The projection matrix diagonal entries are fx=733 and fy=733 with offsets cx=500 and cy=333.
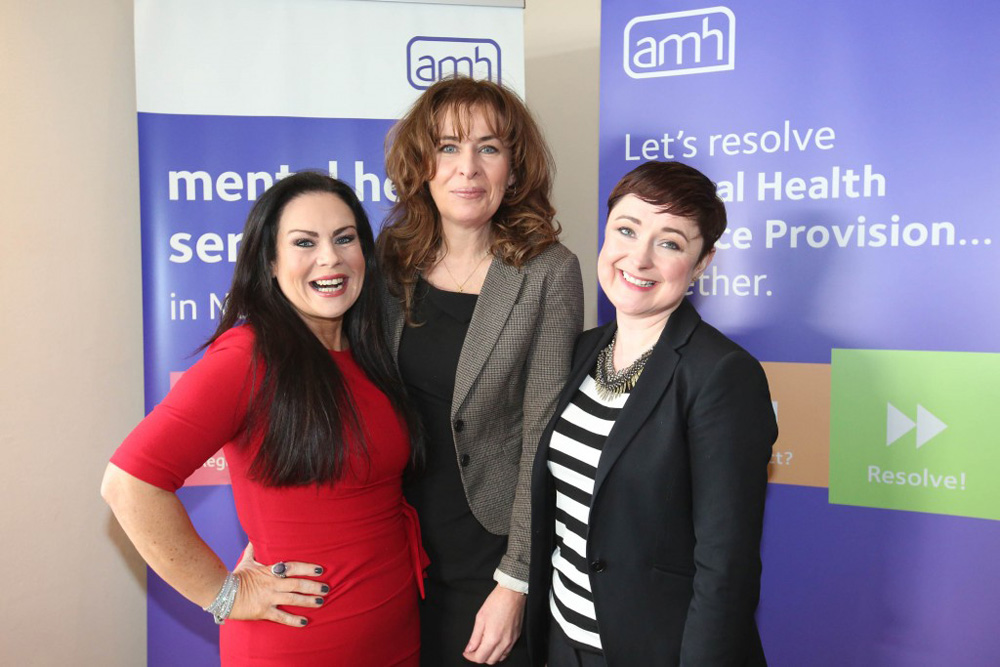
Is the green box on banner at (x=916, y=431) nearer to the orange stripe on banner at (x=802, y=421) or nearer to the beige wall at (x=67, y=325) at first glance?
the orange stripe on banner at (x=802, y=421)

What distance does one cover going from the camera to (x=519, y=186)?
2002 mm

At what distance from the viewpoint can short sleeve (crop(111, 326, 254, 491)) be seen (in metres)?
1.40

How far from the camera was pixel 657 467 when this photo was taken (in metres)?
1.43

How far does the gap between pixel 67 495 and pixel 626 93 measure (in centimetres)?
253

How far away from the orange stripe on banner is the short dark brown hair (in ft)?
3.45

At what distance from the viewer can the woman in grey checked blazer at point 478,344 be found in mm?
1830

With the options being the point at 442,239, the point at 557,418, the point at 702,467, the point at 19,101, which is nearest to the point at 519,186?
the point at 442,239

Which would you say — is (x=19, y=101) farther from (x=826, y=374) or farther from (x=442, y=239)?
(x=826, y=374)

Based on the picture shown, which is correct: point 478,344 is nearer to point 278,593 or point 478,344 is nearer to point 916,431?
point 278,593

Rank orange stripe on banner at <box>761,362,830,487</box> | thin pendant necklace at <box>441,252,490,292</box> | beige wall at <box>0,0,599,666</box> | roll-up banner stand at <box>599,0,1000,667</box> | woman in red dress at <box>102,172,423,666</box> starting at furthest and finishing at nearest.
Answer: beige wall at <box>0,0,599,666</box> < orange stripe on banner at <box>761,362,830,487</box> < roll-up banner stand at <box>599,0,1000,667</box> < thin pendant necklace at <box>441,252,490,292</box> < woman in red dress at <box>102,172,423,666</box>

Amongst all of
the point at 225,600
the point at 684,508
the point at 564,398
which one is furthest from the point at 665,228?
the point at 225,600

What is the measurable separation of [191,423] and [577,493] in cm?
80

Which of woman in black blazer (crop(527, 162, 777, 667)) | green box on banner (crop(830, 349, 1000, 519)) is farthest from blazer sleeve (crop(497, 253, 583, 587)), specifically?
green box on banner (crop(830, 349, 1000, 519))

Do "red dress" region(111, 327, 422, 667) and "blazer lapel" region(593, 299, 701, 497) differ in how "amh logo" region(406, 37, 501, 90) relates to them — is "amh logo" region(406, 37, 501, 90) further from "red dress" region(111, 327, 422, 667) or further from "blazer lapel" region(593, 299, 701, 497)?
"blazer lapel" region(593, 299, 701, 497)
